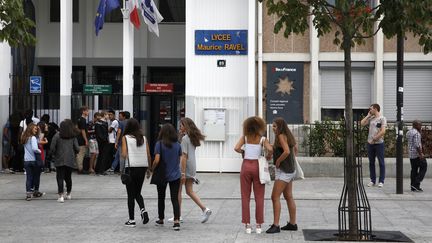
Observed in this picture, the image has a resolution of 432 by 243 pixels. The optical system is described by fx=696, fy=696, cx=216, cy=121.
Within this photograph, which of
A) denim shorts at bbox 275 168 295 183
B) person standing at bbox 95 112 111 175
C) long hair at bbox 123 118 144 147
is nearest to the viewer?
denim shorts at bbox 275 168 295 183

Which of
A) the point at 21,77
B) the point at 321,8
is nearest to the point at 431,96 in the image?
the point at 321,8

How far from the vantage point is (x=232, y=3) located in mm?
20641

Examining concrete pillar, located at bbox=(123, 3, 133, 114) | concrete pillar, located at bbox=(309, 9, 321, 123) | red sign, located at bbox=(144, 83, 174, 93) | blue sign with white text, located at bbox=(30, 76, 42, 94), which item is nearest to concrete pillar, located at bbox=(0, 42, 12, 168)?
blue sign with white text, located at bbox=(30, 76, 42, 94)

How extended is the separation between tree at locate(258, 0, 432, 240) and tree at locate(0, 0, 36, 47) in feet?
12.8

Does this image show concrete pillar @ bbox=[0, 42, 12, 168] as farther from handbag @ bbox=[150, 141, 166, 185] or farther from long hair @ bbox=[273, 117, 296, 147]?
long hair @ bbox=[273, 117, 296, 147]

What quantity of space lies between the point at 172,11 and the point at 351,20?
1527 cm

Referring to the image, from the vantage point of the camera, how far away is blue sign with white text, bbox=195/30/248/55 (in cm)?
2050

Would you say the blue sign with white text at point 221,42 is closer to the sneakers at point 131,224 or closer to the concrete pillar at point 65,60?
the concrete pillar at point 65,60

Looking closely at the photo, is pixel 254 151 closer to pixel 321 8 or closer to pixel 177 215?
pixel 177 215

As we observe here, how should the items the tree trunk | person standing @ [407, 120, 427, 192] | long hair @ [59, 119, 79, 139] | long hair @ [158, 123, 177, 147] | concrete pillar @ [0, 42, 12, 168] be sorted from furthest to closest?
concrete pillar @ [0, 42, 12, 168]
person standing @ [407, 120, 427, 192]
long hair @ [59, 119, 79, 139]
long hair @ [158, 123, 177, 147]
the tree trunk

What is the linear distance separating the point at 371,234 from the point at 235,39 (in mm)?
11239

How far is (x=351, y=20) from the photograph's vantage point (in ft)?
33.1

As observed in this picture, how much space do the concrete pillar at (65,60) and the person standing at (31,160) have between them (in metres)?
5.53

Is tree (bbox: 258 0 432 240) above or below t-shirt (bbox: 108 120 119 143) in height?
above
